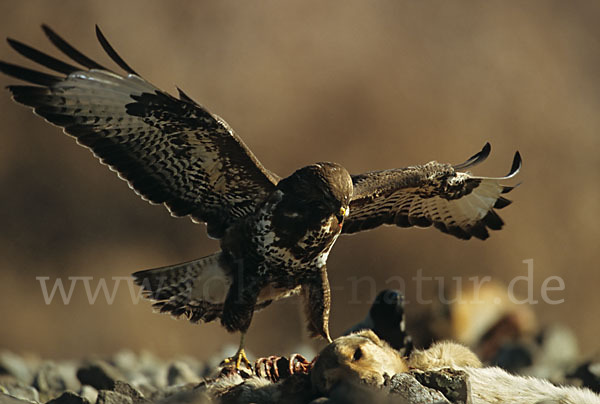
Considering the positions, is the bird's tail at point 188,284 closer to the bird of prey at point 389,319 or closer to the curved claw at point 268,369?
the curved claw at point 268,369

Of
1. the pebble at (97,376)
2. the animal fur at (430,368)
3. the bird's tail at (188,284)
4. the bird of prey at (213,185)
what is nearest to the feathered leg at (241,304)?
the bird of prey at (213,185)

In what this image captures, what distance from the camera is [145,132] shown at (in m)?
4.55

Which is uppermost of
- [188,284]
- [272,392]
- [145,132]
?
[145,132]

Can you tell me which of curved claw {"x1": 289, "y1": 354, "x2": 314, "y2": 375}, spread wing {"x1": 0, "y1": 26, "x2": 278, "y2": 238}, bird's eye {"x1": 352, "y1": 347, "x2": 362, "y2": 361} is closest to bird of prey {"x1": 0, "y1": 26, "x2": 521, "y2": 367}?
spread wing {"x1": 0, "y1": 26, "x2": 278, "y2": 238}

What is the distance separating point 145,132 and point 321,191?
3.84 ft

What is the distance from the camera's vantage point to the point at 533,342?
736cm

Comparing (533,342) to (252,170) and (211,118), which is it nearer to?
(252,170)

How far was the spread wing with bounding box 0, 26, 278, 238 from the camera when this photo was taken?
14.3 feet

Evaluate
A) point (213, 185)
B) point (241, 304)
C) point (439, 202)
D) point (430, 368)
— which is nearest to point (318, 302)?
point (241, 304)

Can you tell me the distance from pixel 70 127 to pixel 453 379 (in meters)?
2.70

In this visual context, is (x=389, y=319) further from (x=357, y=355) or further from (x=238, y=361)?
(x=357, y=355)

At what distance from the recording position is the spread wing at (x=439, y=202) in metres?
5.04

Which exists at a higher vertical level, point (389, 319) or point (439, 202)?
point (439, 202)

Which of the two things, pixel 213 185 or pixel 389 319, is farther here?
pixel 389 319
